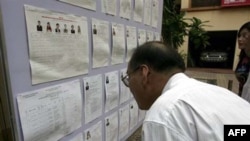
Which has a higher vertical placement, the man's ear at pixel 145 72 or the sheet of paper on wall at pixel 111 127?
the man's ear at pixel 145 72

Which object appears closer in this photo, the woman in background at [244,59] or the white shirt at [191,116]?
the white shirt at [191,116]

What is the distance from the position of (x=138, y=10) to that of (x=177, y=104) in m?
1.14

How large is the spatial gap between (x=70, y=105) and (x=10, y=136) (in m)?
0.29

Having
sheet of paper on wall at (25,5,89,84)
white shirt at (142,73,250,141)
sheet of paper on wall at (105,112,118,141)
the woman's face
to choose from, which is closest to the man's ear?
white shirt at (142,73,250,141)

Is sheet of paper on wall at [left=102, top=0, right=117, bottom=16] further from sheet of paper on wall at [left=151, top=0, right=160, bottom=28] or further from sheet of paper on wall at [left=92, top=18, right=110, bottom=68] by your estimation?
sheet of paper on wall at [left=151, top=0, right=160, bottom=28]

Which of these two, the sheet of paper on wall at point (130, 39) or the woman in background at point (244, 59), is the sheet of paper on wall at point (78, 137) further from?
the woman in background at point (244, 59)

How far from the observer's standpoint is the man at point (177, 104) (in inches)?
23.8

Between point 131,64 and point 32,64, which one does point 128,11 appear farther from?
point 32,64

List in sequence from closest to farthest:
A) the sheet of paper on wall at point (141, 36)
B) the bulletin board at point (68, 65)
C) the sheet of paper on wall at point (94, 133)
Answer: the bulletin board at point (68, 65) → the sheet of paper on wall at point (94, 133) → the sheet of paper on wall at point (141, 36)

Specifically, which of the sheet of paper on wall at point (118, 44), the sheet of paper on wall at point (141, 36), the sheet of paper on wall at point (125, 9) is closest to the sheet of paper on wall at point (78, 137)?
the sheet of paper on wall at point (118, 44)

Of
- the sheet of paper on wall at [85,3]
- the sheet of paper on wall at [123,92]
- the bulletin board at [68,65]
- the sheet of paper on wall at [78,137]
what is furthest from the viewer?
the sheet of paper on wall at [123,92]

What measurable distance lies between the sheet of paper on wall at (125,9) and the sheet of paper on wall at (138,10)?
0.10 m

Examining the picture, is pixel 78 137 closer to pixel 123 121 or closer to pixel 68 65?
pixel 68 65

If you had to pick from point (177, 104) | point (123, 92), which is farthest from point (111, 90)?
point (177, 104)
